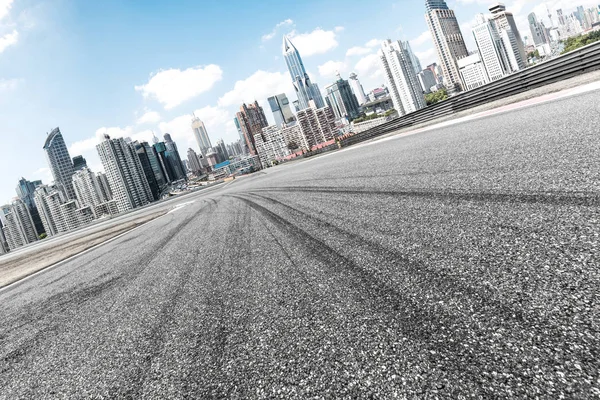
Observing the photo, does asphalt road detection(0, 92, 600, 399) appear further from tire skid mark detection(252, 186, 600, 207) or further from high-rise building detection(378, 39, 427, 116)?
high-rise building detection(378, 39, 427, 116)

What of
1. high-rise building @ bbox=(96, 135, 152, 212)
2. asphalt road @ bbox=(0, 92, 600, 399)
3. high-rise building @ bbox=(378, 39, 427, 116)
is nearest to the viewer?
asphalt road @ bbox=(0, 92, 600, 399)

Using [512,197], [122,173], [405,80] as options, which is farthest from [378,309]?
[405,80]

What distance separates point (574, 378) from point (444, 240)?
1.52m

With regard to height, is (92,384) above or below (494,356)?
above

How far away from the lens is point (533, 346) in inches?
50.3

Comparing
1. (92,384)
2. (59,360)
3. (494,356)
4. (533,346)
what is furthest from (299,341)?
(59,360)

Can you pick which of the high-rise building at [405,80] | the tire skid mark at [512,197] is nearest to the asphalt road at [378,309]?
the tire skid mark at [512,197]

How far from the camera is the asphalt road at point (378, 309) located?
1.33 metres

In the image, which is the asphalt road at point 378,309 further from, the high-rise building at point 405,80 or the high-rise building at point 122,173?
the high-rise building at point 405,80

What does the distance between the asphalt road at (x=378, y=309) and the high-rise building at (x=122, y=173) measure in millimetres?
172500

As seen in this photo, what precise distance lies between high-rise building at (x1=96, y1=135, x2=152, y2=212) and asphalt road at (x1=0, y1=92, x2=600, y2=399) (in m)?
173

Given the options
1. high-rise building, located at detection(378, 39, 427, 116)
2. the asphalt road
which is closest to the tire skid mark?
the asphalt road

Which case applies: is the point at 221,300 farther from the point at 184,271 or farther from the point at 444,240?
the point at 444,240

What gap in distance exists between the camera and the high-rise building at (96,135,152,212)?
157m
